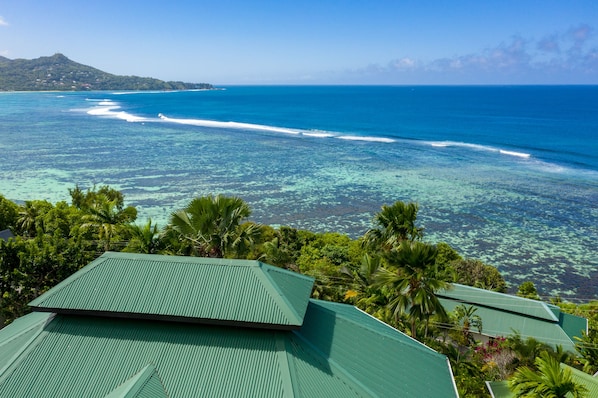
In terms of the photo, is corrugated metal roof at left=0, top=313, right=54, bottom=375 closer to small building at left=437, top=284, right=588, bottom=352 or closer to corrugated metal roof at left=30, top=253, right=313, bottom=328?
corrugated metal roof at left=30, top=253, right=313, bottom=328

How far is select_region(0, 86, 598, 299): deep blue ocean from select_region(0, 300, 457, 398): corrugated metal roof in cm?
2476

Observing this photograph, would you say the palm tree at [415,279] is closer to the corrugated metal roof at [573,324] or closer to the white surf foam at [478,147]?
the corrugated metal roof at [573,324]

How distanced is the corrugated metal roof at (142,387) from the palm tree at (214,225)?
733cm

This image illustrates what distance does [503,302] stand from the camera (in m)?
25.0

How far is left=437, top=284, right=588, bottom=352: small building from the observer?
22578mm

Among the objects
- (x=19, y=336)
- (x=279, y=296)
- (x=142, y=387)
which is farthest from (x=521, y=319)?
(x=19, y=336)

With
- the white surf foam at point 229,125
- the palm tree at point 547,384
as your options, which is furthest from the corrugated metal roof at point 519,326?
the white surf foam at point 229,125

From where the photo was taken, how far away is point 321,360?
42.1ft

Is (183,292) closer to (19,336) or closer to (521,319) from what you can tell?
(19,336)

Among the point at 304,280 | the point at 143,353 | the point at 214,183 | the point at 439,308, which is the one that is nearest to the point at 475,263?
the point at 439,308

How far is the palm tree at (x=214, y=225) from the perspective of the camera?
18562mm

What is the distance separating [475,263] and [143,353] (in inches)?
1059

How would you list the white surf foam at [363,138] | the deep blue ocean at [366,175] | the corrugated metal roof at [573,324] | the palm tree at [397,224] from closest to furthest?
the palm tree at [397,224] < the corrugated metal roof at [573,324] < the deep blue ocean at [366,175] < the white surf foam at [363,138]

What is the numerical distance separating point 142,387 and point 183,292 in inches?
115
